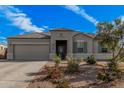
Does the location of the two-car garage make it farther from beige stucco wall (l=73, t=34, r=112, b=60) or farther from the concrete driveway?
the concrete driveway

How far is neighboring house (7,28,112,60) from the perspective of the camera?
3566 centimetres

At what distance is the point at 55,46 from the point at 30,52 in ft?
11.9

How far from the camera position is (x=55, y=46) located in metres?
36.0

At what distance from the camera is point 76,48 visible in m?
36.3

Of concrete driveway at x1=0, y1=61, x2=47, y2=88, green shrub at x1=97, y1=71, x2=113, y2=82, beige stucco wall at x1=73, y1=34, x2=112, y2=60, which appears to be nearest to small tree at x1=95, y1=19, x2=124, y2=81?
concrete driveway at x1=0, y1=61, x2=47, y2=88

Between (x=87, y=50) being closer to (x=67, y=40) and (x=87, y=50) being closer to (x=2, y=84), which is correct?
(x=67, y=40)

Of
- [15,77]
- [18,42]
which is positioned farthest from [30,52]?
[15,77]

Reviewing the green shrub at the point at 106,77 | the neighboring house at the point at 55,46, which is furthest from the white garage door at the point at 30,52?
the green shrub at the point at 106,77

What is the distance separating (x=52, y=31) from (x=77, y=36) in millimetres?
3356

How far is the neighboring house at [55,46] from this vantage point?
35656 millimetres

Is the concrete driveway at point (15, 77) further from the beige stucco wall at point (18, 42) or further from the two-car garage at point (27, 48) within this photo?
the two-car garage at point (27, 48)

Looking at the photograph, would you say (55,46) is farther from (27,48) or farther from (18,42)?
(18,42)

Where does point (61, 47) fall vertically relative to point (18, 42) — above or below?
below
